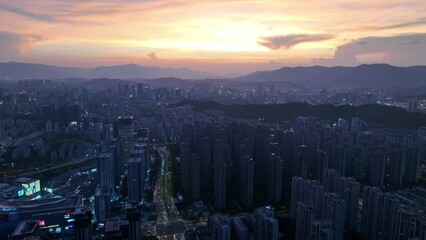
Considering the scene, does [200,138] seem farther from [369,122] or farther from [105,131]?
[369,122]

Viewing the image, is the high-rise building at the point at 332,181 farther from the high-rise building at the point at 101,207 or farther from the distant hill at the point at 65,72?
the distant hill at the point at 65,72

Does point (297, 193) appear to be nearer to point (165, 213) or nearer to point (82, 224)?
point (165, 213)

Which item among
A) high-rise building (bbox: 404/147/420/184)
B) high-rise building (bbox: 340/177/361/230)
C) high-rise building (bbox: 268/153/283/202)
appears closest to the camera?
high-rise building (bbox: 340/177/361/230)

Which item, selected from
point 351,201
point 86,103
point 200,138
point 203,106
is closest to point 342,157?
point 351,201

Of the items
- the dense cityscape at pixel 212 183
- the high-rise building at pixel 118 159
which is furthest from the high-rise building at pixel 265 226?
the high-rise building at pixel 118 159

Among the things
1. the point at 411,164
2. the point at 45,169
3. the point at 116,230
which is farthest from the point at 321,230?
the point at 45,169

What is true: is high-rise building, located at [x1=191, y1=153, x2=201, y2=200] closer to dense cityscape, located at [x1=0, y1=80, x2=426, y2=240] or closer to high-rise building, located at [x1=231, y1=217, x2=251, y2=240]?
dense cityscape, located at [x1=0, y1=80, x2=426, y2=240]

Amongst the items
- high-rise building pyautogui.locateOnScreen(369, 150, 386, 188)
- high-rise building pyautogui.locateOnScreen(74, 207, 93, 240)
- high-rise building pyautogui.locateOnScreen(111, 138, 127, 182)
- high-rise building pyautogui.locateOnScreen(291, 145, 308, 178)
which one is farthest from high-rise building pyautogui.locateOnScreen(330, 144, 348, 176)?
high-rise building pyautogui.locateOnScreen(74, 207, 93, 240)
